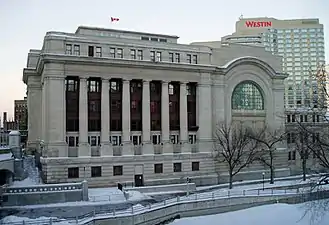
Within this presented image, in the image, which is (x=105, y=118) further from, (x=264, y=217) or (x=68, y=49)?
(x=264, y=217)

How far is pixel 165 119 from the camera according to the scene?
44.6 m

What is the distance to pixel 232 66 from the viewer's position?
4881cm

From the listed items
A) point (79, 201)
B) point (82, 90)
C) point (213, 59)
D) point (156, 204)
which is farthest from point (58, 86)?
point (213, 59)

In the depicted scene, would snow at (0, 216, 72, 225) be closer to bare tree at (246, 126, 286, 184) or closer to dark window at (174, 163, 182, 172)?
dark window at (174, 163, 182, 172)

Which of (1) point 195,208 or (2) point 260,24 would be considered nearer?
(1) point 195,208

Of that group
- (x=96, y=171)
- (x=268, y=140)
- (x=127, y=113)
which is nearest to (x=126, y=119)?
(x=127, y=113)

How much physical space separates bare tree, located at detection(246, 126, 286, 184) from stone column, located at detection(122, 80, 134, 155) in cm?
1597

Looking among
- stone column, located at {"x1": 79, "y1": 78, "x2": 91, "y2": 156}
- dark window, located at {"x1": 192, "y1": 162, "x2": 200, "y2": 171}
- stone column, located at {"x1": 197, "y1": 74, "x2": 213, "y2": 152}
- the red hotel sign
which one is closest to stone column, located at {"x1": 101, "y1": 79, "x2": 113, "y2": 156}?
stone column, located at {"x1": 79, "y1": 78, "x2": 91, "y2": 156}

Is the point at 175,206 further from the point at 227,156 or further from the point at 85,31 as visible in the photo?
the point at 85,31

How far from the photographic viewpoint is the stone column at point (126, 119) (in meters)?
42.2

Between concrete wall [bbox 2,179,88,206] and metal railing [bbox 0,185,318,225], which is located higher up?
concrete wall [bbox 2,179,88,206]

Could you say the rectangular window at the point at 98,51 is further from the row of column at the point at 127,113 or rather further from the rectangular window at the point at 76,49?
the row of column at the point at 127,113

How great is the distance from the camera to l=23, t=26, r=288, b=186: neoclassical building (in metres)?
39.5

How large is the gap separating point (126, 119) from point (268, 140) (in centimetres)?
2012
